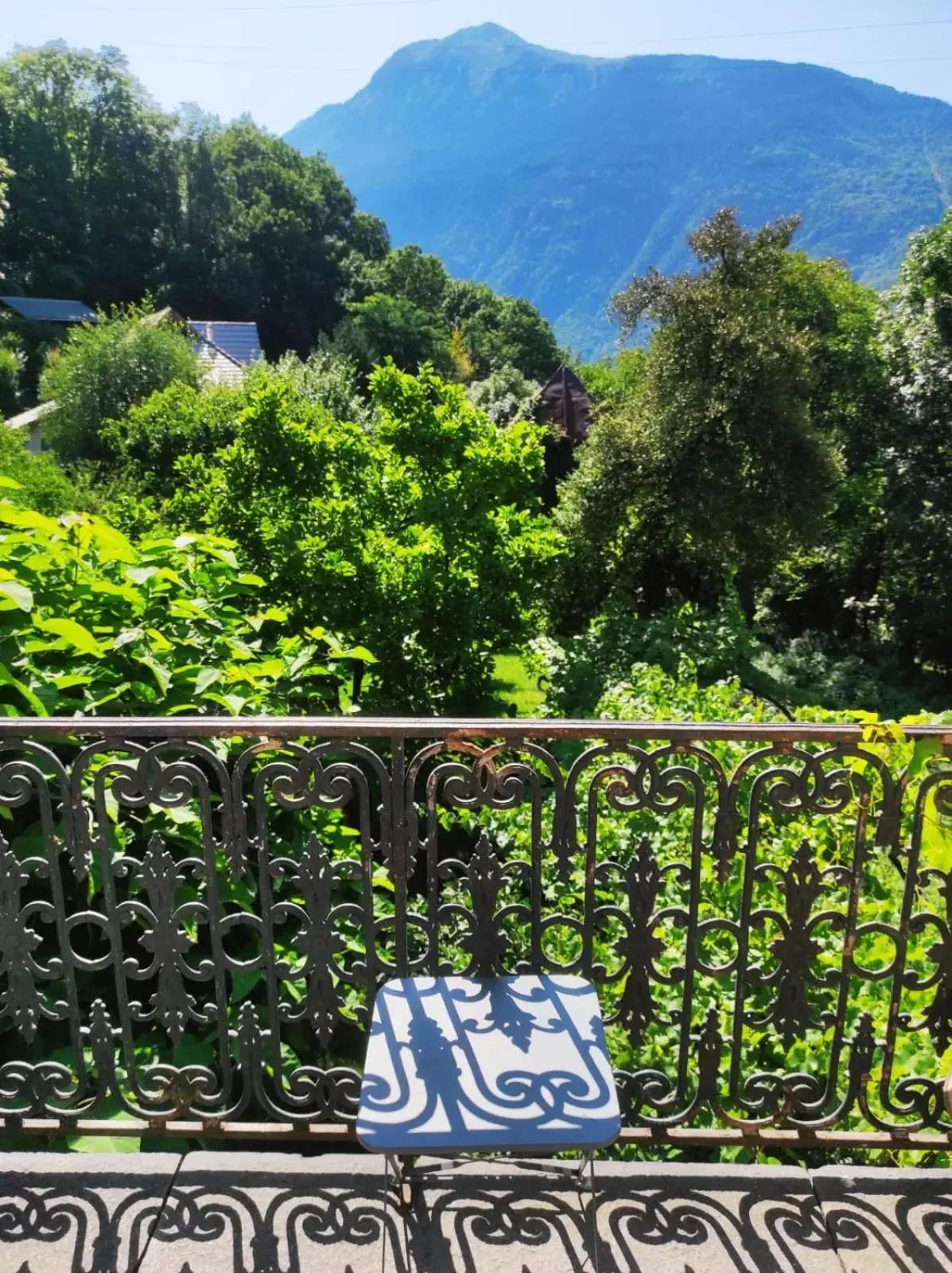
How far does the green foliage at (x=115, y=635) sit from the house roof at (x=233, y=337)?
34.9 m

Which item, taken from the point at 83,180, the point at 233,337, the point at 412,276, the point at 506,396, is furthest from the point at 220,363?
the point at 412,276

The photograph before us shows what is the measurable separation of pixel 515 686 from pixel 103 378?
38.7 feet

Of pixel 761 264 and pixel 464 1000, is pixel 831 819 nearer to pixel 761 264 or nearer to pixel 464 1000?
pixel 464 1000

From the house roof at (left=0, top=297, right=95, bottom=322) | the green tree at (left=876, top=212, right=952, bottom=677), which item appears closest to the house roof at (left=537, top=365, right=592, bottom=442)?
the green tree at (left=876, top=212, right=952, bottom=677)

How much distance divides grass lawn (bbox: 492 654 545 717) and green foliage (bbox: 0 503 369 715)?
7110 mm

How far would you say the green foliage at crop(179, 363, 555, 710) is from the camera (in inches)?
259

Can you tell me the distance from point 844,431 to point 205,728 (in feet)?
48.6

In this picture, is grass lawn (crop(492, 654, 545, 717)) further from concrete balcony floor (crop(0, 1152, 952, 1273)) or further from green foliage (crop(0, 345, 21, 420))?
green foliage (crop(0, 345, 21, 420))

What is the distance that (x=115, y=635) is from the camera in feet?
8.16

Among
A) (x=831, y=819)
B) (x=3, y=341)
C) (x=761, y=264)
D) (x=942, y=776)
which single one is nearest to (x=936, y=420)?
(x=761, y=264)

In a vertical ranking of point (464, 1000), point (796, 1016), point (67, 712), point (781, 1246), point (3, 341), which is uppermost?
point (3, 341)

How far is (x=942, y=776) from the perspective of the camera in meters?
1.65

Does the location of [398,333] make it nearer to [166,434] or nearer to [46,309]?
[46,309]

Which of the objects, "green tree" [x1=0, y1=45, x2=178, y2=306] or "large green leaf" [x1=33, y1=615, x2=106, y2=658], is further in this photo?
"green tree" [x1=0, y1=45, x2=178, y2=306]
